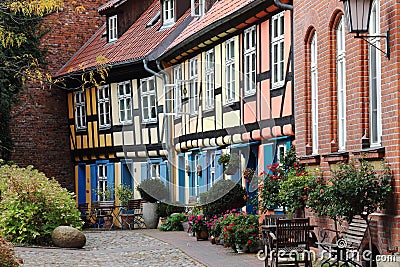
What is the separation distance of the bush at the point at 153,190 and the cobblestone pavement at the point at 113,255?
16.5ft

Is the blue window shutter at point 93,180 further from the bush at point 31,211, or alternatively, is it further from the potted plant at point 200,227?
the potted plant at point 200,227

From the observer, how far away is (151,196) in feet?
87.4

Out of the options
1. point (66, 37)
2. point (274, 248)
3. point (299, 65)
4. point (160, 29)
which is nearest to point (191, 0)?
point (160, 29)

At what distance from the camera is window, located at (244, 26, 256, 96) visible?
19.0m

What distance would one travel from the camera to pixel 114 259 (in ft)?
53.2

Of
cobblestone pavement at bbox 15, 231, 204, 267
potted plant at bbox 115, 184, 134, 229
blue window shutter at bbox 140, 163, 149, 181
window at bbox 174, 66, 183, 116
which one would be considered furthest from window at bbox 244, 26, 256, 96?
potted plant at bbox 115, 184, 134, 229

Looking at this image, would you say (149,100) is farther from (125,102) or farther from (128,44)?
(128,44)

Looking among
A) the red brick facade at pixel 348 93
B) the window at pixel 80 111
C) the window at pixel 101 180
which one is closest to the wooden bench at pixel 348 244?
the red brick facade at pixel 348 93

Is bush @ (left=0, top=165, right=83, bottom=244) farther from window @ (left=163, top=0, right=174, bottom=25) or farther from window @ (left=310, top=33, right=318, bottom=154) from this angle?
window @ (left=163, top=0, right=174, bottom=25)

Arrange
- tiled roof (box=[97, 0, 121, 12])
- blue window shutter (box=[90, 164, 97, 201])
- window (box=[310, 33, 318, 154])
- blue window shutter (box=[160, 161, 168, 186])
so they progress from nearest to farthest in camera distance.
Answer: window (box=[310, 33, 318, 154]), blue window shutter (box=[160, 161, 168, 186]), tiled roof (box=[97, 0, 121, 12]), blue window shutter (box=[90, 164, 97, 201])

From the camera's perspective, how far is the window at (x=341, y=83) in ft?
41.8

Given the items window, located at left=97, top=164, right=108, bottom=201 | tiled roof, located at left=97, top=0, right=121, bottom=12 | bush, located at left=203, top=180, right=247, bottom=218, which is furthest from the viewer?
window, located at left=97, top=164, right=108, bottom=201

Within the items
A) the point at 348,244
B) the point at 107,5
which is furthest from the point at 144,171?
the point at 348,244

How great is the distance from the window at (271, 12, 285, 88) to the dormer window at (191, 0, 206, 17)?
7.40m
